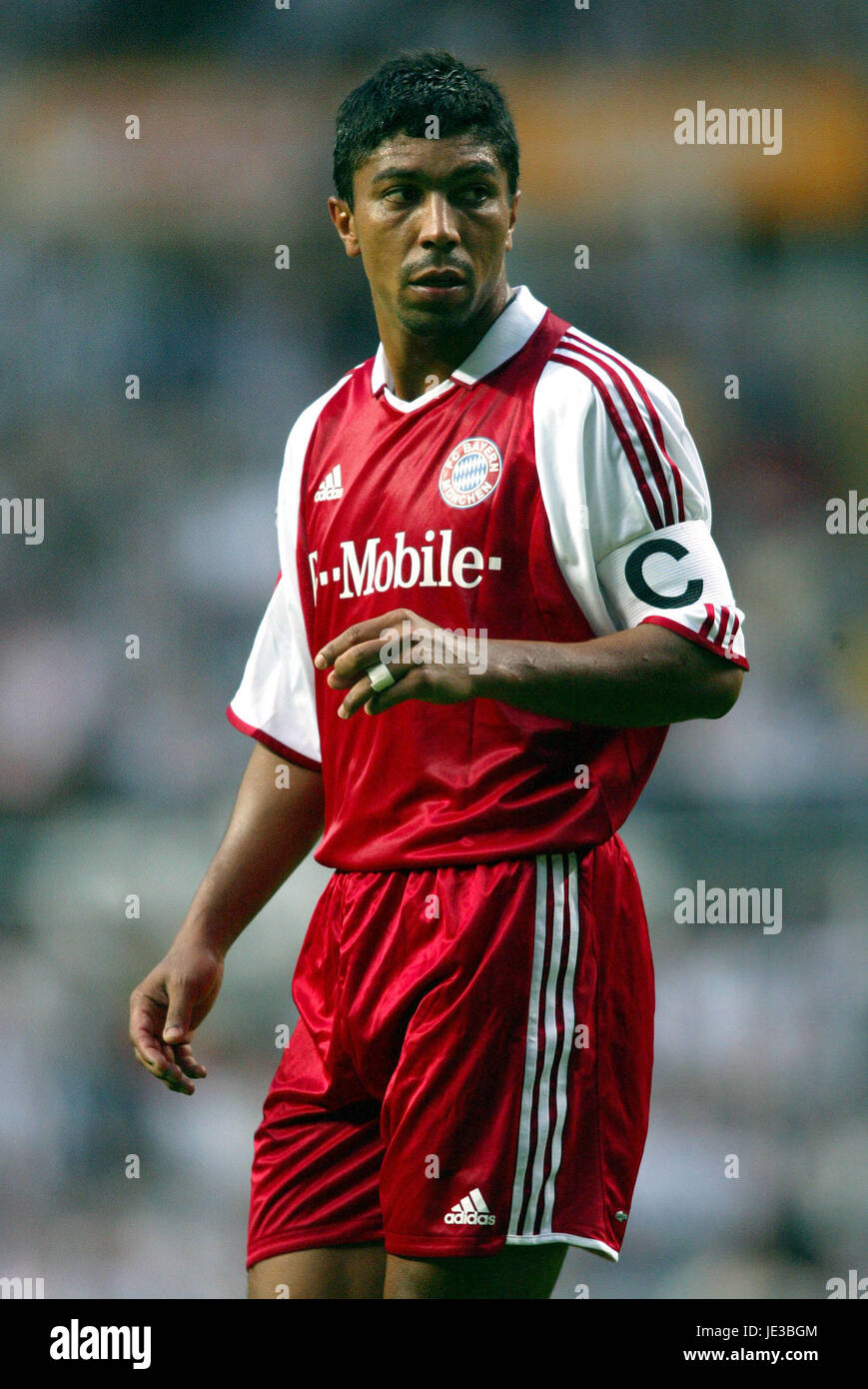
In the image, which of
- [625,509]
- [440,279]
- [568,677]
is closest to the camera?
[568,677]

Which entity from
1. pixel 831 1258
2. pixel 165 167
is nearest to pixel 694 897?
pixel 831 1258

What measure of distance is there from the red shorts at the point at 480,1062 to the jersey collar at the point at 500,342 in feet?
2.05

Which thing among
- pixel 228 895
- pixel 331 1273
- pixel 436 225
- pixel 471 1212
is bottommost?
pixel 331 1273

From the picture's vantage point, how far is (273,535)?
4.45 meters

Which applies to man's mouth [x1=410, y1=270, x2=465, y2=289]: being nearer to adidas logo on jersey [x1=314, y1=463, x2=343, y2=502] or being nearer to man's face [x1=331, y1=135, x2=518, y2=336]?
man's face [x1=331, y1=135, x2=518, y2=336]

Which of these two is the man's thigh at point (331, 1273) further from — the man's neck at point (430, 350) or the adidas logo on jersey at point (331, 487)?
the man's neck at point (430, 350)

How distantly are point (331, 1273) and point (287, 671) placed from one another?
0.80 m

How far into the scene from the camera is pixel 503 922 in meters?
1.89

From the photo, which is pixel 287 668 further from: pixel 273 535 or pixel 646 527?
pixel 273 535

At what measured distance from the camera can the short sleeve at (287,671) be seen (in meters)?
2.22

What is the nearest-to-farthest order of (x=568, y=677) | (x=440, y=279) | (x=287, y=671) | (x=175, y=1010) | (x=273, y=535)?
(x=568, y=677)
(x=440, y=279)
(x=175, y=1010)
(x=287, y=671)
(x=273, y=535)

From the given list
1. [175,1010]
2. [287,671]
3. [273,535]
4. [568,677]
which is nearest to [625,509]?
[568,677]

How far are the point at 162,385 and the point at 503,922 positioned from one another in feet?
9.71

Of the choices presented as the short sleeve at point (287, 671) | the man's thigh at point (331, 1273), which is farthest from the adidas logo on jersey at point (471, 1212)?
the short sleeve at point (287, 671)
